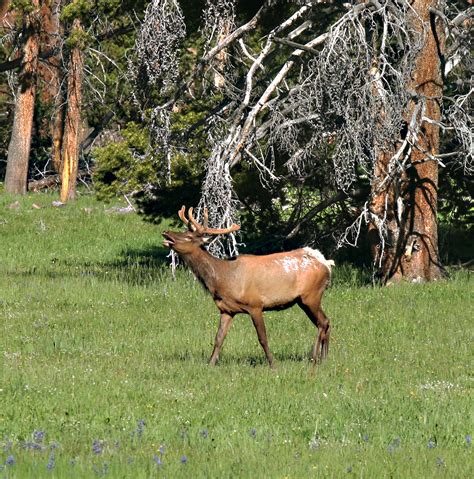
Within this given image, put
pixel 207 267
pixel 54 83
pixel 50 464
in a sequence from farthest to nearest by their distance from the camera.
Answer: pixel 54 83 → pixel 207 267 → pixel 50 464

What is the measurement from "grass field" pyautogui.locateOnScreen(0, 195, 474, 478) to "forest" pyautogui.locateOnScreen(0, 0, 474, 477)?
0.13ft

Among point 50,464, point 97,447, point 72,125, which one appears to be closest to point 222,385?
point 97,447

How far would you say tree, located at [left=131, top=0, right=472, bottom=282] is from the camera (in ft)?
63.5

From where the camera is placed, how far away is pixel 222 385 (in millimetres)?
12883

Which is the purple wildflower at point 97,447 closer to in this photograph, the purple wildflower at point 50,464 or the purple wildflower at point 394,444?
the purple wildflower at point 50,464

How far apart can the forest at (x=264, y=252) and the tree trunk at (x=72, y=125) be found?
3974mm

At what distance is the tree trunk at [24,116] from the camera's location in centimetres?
3894

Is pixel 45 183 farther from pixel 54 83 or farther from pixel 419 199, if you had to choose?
pixel 419 199

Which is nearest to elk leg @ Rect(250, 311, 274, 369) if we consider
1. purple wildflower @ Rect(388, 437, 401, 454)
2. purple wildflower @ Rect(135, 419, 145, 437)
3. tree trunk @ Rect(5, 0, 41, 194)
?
purple wildflower @ Rect(135, 419, 145, 437)

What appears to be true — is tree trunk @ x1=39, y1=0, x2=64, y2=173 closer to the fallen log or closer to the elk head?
the fallen log

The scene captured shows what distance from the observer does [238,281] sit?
14.4 m

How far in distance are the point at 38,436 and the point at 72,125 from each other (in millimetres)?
29408

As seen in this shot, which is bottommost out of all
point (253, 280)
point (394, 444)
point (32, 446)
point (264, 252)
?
point (32, 446)

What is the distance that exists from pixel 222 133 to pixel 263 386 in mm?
10585
